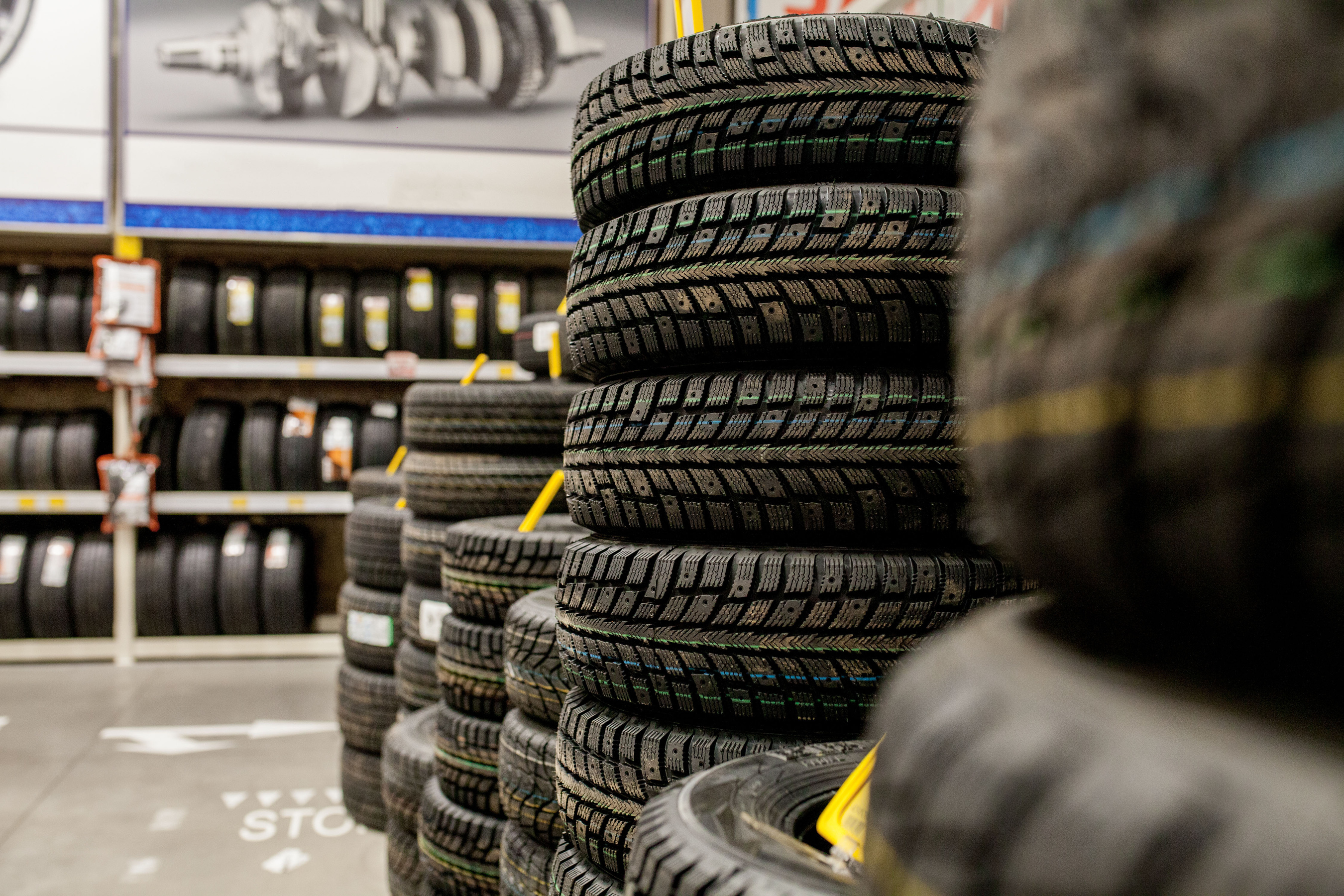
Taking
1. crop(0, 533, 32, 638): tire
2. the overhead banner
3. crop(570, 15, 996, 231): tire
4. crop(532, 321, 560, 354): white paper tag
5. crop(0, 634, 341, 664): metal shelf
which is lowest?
crop(0, 634, 341, 664): metal shelf

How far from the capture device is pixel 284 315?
4379 mm

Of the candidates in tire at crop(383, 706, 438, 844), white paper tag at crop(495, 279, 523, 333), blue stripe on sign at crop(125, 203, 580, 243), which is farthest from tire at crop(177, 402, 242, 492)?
tire at crop(383, 706, 438, 844)

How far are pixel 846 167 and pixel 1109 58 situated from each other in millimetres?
711

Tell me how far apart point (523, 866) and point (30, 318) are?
13.7 ft

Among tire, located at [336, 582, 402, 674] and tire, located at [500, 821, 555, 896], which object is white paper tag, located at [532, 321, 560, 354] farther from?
tire, located at [500, 821, 555, 896]

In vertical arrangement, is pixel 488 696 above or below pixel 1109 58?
below

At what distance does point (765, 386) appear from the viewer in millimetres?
923

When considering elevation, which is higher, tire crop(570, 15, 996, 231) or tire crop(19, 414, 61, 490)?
tire crop(570, 15, 996, 231)

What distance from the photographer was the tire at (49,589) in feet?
13.9

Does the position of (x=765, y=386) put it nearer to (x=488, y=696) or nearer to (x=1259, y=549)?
(x=1259, y=549)

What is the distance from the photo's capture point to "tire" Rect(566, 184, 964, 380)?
914 mm

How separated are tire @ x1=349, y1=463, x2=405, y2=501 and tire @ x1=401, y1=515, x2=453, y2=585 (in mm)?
776

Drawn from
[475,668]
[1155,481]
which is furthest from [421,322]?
[1155,481]

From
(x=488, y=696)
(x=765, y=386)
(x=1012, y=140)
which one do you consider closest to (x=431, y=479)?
(x=488, y=696)
